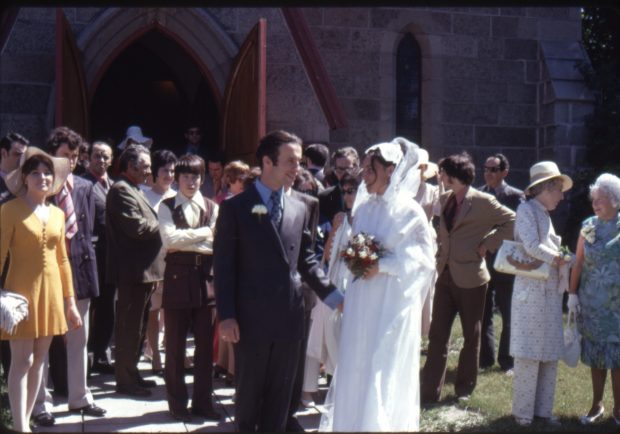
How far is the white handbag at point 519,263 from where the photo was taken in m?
6.99

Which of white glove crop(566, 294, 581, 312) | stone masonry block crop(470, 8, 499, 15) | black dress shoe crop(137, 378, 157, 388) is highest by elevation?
stone masonry block crop(470, 8, 499, 15)

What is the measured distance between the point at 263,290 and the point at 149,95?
43.4ft

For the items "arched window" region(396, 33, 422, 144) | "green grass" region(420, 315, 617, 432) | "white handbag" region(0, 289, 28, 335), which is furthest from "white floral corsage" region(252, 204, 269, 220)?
"arched window" region(396, 33, 422, 144)

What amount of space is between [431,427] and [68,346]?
9.27 feet

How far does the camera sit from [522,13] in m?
15.0

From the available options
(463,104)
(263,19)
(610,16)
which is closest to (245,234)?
(263,19)

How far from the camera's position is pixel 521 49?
15.0 metres

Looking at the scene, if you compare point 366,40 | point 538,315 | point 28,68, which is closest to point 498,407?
point 538,315

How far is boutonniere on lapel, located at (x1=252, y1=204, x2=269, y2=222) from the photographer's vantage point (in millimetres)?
5105

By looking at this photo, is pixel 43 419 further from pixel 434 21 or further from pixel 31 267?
pixel 434 21

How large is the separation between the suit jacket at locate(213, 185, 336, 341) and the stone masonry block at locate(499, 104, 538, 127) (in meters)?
10.5

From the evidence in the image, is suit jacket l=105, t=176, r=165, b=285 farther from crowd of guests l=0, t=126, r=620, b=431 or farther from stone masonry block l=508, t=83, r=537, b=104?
stone masonry block l=508, t=83, r=537, b=104

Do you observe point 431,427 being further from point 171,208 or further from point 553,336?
point 171,208

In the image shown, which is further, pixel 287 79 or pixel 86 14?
pixel 287 79
